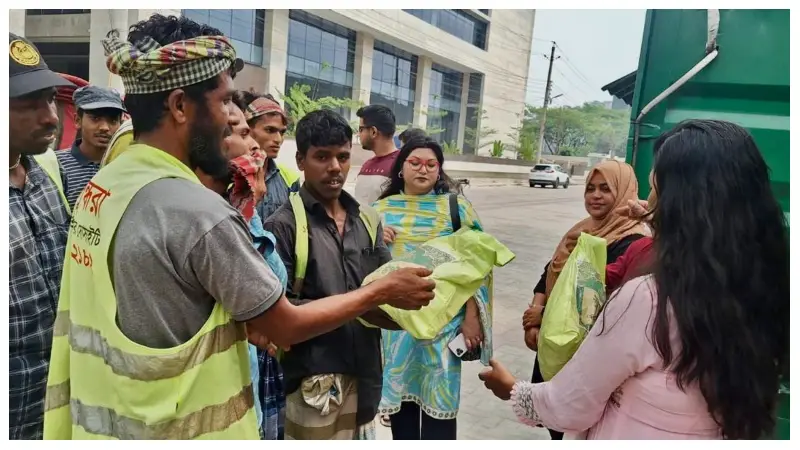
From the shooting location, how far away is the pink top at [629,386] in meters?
1.13

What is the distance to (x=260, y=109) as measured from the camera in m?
2.94

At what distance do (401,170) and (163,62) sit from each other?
1.70 m

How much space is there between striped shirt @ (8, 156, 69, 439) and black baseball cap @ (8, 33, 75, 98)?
245 mm

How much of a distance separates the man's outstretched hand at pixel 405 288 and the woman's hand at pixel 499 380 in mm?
260

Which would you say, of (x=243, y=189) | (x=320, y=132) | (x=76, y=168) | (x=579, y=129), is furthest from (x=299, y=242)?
(x=579, y=129)

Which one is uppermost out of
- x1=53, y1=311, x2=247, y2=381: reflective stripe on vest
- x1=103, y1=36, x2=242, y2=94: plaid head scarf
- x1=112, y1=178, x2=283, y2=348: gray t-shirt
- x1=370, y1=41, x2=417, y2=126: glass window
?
x1=370, y1=41, x2=417, y2=126: glass window

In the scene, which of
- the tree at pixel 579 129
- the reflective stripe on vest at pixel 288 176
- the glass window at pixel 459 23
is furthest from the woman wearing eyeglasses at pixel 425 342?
the tree at pixel 579 129

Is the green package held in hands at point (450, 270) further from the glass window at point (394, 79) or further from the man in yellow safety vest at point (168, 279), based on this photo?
the glass window at point (394, 79)

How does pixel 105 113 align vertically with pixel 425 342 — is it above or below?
above

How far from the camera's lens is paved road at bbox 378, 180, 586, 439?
9.91 ft

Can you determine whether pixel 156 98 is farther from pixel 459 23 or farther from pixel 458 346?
pixel 459 23

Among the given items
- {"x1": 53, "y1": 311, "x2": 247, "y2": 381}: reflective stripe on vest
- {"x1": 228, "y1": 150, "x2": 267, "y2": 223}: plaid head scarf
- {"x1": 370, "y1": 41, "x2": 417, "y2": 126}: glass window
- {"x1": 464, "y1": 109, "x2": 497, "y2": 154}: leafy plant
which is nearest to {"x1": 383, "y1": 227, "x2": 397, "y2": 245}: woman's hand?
{"x1": 228, "y1": 150, "x2": 267, "y2": 223}: plaid head scarf

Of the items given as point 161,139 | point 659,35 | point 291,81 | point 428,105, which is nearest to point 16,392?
point 161,139

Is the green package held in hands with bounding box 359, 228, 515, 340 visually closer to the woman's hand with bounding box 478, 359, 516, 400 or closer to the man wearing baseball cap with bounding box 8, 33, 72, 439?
the woman's hand with bounding box 478, 359, 516, 400
